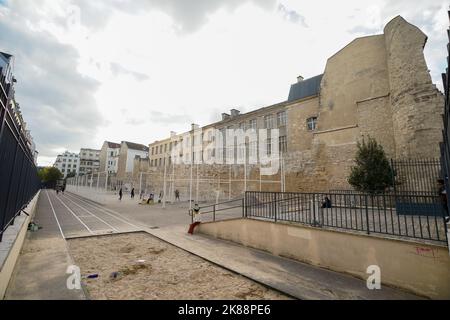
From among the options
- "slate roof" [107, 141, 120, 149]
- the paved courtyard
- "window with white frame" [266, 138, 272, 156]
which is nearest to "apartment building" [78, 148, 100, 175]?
"slate roof" [107, 141, 120, 149]

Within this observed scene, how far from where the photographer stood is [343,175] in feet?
56.9

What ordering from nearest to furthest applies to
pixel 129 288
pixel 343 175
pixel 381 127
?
pixel 129 288
pixel 381 127
pixel 343 175

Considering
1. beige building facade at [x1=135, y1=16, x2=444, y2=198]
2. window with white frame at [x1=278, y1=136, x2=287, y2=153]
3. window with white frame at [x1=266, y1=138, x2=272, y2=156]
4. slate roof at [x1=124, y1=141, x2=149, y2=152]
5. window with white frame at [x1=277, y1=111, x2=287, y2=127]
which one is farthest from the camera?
slate roof at [x1=124, y1=141, x2=149, y2=152]

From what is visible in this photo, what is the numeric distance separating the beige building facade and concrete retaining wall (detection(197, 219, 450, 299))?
11.2 meters

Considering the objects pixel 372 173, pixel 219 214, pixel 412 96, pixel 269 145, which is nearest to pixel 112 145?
pixel 269 145

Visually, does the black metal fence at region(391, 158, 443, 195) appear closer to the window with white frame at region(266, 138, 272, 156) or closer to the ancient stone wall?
the ancient stone wall

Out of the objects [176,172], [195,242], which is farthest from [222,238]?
[176,172]

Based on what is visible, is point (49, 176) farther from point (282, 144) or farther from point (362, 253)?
point (362, 253)

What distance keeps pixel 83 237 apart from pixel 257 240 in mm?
6391

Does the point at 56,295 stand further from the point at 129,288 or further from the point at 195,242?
the point at 195,242

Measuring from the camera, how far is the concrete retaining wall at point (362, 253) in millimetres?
3847

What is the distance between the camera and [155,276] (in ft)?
15.1

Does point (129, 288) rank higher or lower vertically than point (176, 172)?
lower

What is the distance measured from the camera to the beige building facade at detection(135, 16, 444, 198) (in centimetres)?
1280
